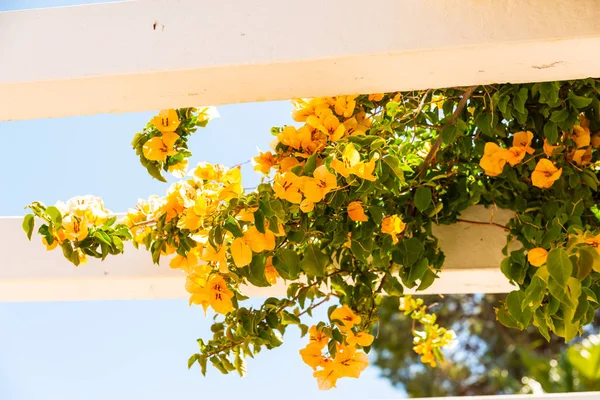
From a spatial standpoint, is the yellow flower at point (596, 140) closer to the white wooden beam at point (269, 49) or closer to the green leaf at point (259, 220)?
the white wooden beam at point (269, 49)

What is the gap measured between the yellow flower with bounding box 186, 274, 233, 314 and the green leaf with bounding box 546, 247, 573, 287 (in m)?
0.50

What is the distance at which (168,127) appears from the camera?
1.30m

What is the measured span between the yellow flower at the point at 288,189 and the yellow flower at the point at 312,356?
0.32 metres

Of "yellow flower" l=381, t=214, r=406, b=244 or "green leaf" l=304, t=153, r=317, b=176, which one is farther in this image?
"yellow flower" l=381, t=214, r=406, b=244

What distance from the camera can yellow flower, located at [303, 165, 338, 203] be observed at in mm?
1068

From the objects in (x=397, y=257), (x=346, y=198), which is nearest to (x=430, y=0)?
(x=346, y=198)

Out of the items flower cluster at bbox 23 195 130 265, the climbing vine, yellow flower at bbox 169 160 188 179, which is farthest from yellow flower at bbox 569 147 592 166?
flower cluster at bbox 23 195 130 265

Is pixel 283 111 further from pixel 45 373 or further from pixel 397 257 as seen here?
pixel 45 373

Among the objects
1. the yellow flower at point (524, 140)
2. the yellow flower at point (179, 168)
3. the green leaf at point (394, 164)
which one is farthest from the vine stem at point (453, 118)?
the yellow flower at point (179, 168)

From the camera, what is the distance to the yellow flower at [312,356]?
1280 millimetres

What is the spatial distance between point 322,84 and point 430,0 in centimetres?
18

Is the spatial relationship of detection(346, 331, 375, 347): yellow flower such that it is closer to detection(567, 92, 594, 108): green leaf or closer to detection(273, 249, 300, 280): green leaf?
detection(273, 249, 300, 280): green leaf

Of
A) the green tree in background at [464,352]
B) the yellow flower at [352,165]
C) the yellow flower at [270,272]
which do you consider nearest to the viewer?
the yellow flower at [352,165]

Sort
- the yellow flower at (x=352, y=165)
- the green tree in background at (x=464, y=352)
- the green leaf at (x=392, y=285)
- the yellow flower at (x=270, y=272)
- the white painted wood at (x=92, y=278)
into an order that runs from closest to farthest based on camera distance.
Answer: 1. the yellow flower at (x=352, y=165)
2. the yellow flower at (x=270, y=272)
3. the green leaf at (x=392, y=285)
4. the white painted wood at (x=92, y=278)
5. the green tree in background at (x=464, y=352)
